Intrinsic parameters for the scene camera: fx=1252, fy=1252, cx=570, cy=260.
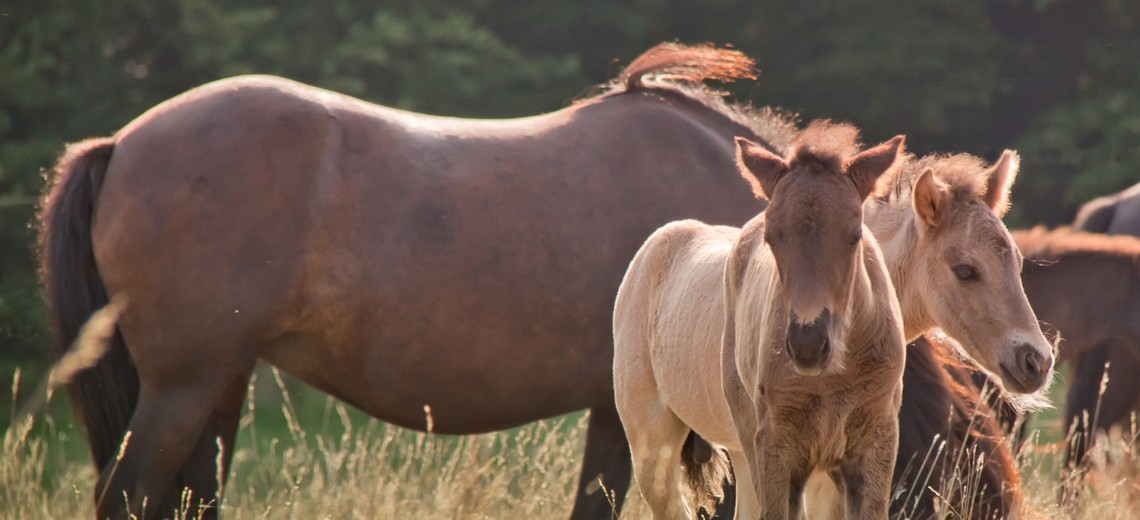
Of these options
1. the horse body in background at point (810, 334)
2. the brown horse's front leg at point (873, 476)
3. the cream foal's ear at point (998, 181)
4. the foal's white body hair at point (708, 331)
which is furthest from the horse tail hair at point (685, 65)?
the brown horse's front leg at point (873, 476)

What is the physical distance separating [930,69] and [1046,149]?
59.4 inches

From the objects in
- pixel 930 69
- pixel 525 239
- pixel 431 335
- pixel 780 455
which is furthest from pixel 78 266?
pixel 930 69

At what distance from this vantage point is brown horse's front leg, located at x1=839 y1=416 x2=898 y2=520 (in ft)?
10.4

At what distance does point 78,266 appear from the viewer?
189 inches

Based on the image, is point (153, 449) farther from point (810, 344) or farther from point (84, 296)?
point (810, 344)

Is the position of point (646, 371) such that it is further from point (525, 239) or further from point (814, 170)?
point (814, 170)

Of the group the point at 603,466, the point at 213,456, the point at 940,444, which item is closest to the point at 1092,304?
the point at 940,444


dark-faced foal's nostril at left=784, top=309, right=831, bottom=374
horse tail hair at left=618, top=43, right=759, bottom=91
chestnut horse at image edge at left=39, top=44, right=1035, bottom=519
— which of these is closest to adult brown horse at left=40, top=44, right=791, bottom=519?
chestnut horse at image edge at left=39, top=44, right=1035, bottom=519

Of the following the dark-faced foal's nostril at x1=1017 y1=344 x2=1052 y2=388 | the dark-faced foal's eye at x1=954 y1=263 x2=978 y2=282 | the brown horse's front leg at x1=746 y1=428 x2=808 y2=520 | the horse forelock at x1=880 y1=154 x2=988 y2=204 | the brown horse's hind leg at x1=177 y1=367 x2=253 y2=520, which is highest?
the horse forelock at x1=880 y1=154 x2=988 y2=204

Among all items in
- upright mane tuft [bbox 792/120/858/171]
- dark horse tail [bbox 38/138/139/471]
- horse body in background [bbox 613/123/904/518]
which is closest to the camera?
horse body in background [bbox 613/123/904/518]

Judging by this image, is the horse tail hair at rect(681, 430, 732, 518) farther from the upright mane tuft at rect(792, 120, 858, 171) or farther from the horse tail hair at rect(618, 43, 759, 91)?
the horse tail hair at rect(618, 43, 759, 91)

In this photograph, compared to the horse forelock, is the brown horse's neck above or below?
below

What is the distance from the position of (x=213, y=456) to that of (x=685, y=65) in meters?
2.59

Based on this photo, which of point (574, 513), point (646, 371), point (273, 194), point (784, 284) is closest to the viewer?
point (784, 284)
